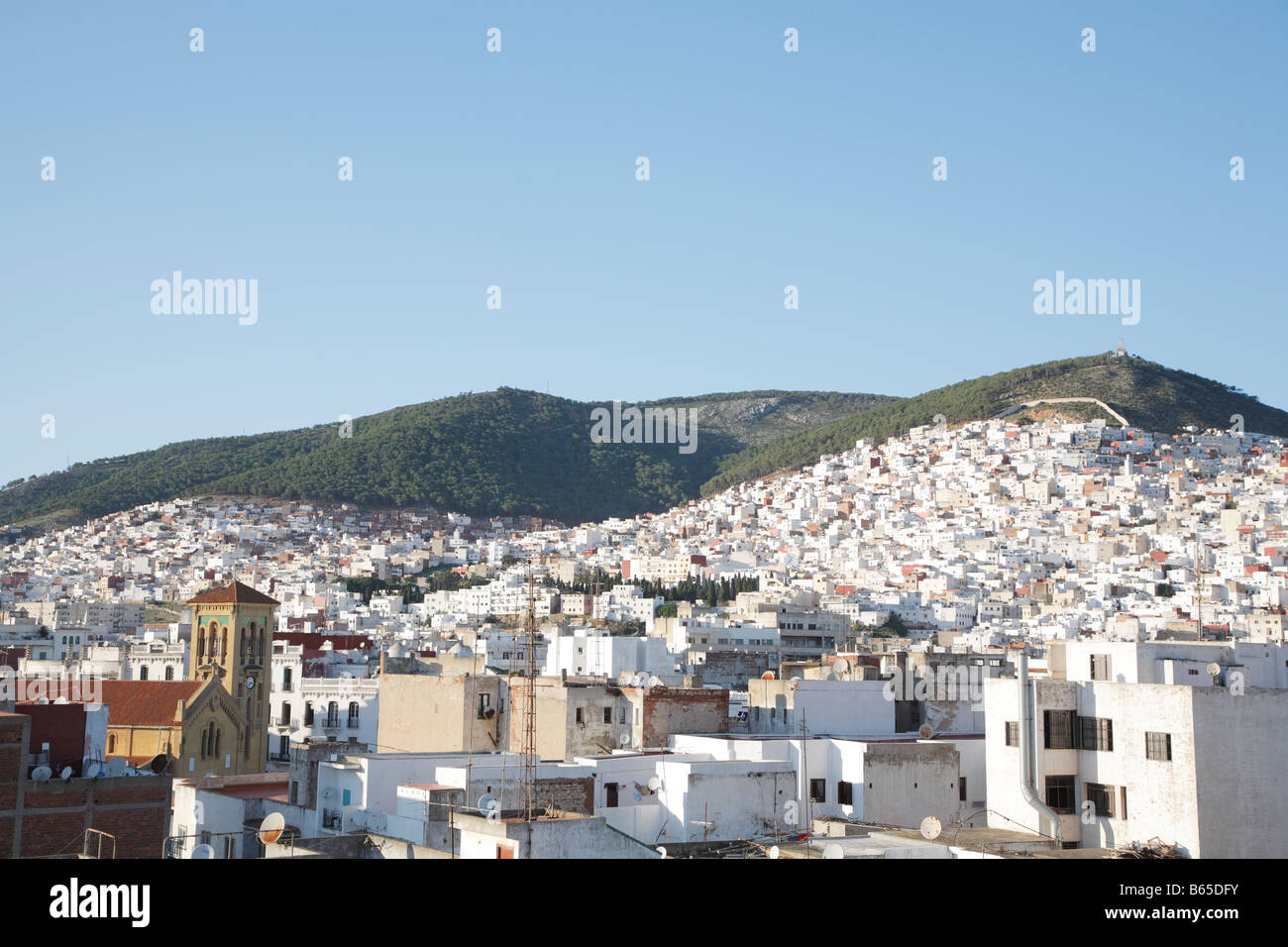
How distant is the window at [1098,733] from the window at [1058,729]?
0.21 meters

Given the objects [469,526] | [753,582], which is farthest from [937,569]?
[469,526]

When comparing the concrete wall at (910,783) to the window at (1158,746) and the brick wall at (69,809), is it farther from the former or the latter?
the brick wall at (69,809)

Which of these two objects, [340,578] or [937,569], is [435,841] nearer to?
[937,569]

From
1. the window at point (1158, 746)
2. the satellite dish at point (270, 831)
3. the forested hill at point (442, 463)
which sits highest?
the forested hill at point (442, 463)

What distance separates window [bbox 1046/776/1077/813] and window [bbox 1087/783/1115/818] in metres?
0.31

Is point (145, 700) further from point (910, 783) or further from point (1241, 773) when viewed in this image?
point (1241, 773)

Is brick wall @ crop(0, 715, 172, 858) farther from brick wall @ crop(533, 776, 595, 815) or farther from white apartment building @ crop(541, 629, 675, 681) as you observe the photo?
white apartment building @ crop(541, 629, 675, 681)

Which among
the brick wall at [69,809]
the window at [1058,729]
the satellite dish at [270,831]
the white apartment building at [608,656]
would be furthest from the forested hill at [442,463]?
the satellite dish at [270,831]

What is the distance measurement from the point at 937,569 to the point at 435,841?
11261cm

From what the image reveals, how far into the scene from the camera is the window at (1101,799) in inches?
758

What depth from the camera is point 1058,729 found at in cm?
2019

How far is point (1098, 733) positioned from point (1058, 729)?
65 cm

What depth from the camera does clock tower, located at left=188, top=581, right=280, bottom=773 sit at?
40438 mm
